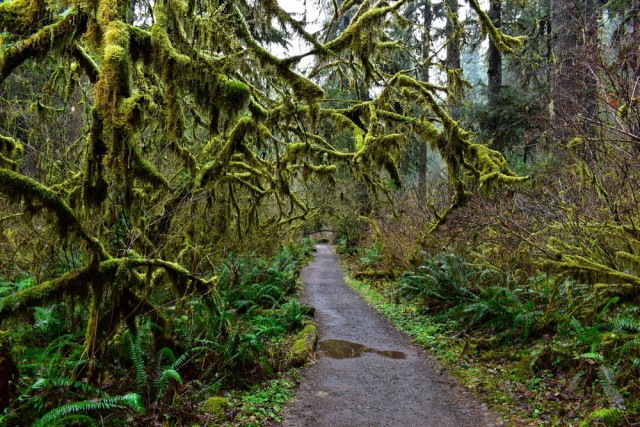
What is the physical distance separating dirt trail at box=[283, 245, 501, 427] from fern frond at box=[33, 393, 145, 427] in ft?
5.94

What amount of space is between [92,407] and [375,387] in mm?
3656

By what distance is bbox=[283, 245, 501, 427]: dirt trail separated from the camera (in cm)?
486

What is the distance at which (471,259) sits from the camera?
372 inches

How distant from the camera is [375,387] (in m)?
5.75

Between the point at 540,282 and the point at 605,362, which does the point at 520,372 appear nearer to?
the point at 605,362

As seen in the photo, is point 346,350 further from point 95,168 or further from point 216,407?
point 95,168

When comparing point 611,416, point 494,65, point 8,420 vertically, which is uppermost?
point 494,65

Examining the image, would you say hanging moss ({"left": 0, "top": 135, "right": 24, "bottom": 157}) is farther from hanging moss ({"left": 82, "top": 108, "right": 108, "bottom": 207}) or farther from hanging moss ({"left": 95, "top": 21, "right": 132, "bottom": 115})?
hanging moss ({"left": 95, "top": 21, "right": 132, "bottom": 115})

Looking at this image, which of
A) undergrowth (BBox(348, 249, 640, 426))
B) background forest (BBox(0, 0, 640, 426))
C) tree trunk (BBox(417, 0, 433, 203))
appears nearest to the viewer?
background forest (BBox(0, 0, 640, 426))

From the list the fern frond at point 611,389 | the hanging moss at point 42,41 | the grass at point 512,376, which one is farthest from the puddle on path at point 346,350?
the hanging moss at point 42,41

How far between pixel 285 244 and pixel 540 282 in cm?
1435

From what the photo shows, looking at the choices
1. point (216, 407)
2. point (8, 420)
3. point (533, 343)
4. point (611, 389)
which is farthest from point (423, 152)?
point (8, 420)

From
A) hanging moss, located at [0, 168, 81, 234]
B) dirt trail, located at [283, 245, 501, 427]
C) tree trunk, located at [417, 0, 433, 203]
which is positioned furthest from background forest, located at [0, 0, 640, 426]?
tree trunk, located at [417, 0, 433, 203]

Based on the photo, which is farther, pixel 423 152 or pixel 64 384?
pixel 423 152
